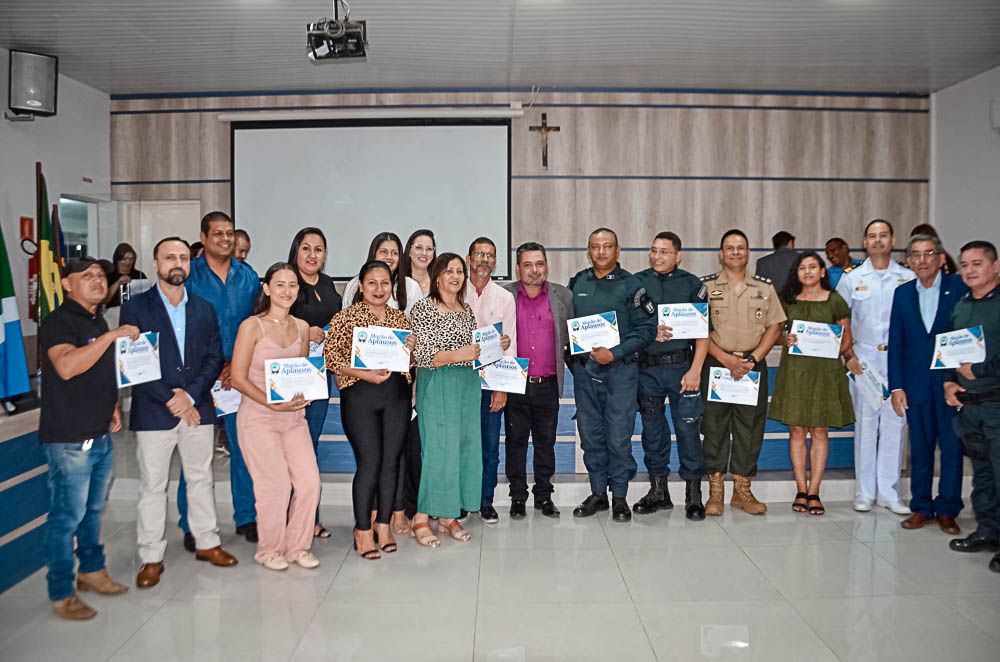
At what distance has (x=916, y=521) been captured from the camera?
147 inches

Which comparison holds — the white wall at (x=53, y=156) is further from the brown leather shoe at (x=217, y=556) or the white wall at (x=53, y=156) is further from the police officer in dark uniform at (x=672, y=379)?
the police officer in dark uniform at (x=672, y=379)

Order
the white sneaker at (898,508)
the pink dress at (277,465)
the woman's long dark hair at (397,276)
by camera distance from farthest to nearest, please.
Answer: the white sneaker at (898,508), the woman's long dark hair at (397,276), the pink dress at (277,465)

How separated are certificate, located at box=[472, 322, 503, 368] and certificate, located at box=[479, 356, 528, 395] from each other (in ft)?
0.38

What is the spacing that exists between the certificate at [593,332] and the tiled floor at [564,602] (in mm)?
1008

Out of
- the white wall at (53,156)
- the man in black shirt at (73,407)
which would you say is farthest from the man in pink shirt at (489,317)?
the white wall at (53,156)

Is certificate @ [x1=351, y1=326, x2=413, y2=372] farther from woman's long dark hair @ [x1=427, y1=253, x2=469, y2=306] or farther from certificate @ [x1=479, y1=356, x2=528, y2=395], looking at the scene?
certificate @ [x1=479, y1=356, x2=528, y2=395]

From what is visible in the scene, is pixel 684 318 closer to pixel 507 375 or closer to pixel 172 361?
pixel 507 375

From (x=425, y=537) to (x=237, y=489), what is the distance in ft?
3.29

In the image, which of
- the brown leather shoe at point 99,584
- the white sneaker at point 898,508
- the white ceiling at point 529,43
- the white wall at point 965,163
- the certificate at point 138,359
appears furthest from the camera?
the white wall at point 965,163

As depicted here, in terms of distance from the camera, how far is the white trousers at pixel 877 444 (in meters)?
3.99

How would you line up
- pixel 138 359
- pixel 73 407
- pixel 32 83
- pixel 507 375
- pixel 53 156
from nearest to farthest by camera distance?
pixel 73 407
pixel 138 359
pixel 507 375
pixel 32 83
pixel 53 156

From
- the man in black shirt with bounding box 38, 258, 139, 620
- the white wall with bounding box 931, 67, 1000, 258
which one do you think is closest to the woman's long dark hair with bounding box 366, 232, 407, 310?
the man in black shirt with bounding box 38, 258, 139, 620

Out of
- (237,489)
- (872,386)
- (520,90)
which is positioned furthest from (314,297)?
(520,90)

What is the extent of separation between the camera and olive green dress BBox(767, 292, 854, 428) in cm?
389
